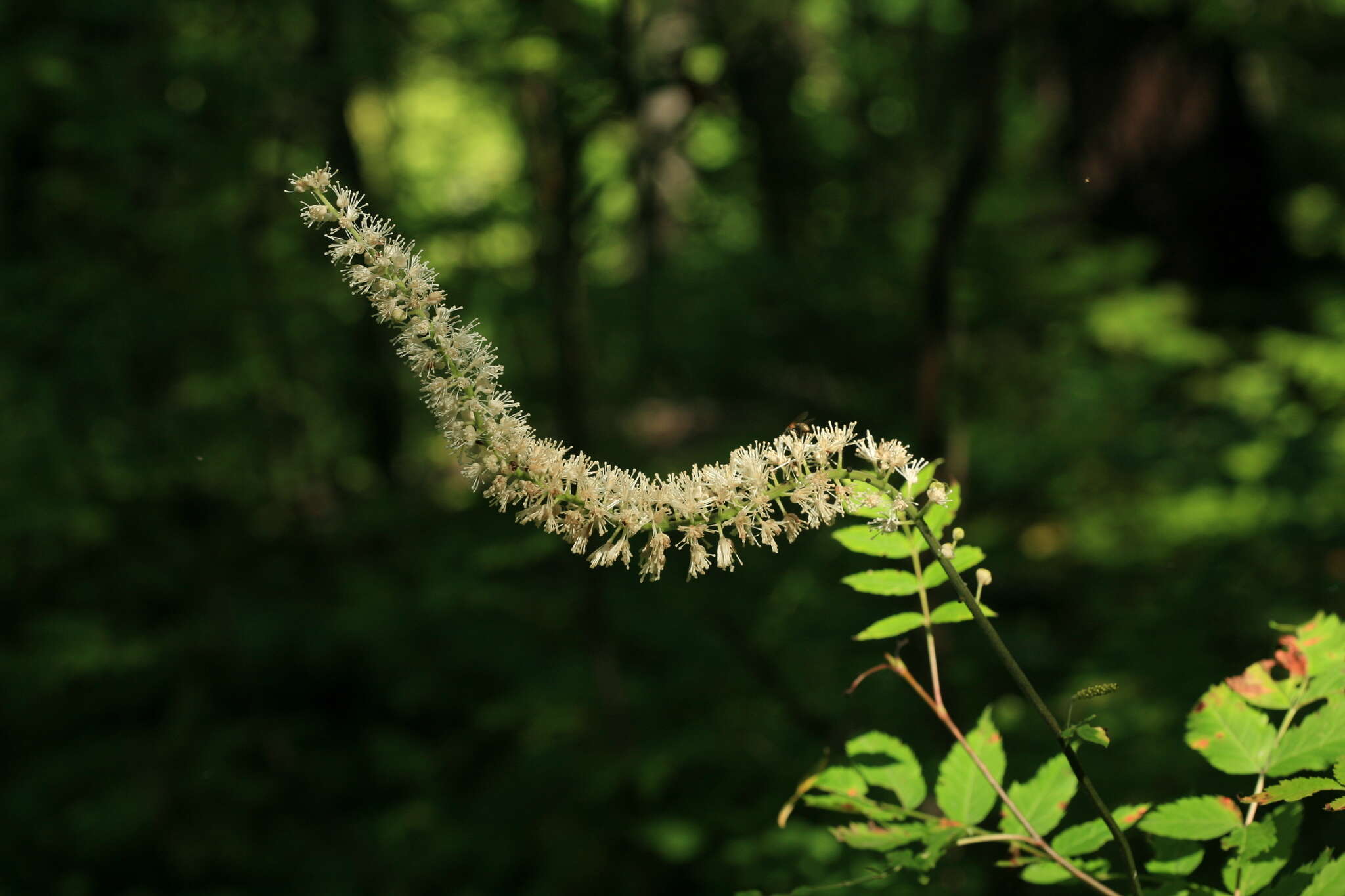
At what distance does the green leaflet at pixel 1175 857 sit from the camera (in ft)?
3.82

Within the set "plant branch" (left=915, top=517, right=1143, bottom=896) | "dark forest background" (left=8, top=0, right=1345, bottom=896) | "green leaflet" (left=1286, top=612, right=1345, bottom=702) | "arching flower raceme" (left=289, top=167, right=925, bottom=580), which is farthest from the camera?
"dark forest background" (left=8, top=0, right=1345, bottom=896)

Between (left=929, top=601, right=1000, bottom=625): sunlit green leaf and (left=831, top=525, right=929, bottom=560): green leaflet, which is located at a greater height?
(left=831, top=525, right=929, bottom=560): green leaflet

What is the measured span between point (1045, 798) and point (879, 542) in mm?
416

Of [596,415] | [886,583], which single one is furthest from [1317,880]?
[596,415]

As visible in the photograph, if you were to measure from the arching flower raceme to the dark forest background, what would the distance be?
178 centimetres

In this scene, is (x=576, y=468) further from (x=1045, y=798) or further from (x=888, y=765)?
(x=1045, y=798)

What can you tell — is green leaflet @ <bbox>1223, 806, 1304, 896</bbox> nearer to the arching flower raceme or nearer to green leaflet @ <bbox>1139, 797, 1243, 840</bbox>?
green leaflet @ <bbox>1139, 797, 1243, 840</bbox>

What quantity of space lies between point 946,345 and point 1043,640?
2.05 metres

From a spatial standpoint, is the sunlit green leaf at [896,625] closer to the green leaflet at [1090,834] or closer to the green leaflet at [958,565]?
the green leaflet at [958,565]

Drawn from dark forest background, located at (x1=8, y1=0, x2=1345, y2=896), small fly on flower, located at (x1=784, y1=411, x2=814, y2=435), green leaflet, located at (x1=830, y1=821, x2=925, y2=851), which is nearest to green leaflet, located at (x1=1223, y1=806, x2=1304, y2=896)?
green leaflet, located at (x1=830, y1=821, x2=925, y2=851)

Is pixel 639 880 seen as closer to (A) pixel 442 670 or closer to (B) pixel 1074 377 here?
(A) pixel 442 670

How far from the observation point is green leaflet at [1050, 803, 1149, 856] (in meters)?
1.16

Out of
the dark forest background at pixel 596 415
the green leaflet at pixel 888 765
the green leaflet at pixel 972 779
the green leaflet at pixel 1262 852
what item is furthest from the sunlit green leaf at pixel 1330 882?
the dark forest background at pixel 596 415

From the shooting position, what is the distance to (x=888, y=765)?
1273 millimetres
